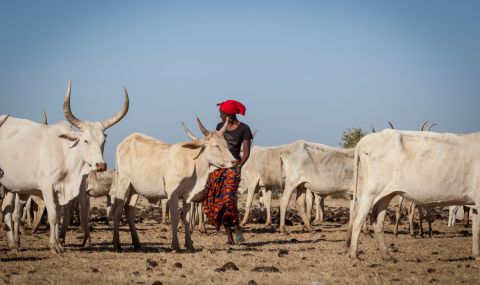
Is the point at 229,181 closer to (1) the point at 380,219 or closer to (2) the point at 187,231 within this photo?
(2) the point at 187,231

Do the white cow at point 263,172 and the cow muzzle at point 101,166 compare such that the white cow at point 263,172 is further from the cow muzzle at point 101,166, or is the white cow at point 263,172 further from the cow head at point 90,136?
the cow muzzle at point 101,166

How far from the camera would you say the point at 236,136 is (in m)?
A: 14.0

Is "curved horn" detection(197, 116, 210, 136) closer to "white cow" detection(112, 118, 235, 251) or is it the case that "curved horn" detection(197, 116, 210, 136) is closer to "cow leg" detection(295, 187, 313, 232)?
"white cow" detection(112, 118, 235, 251)

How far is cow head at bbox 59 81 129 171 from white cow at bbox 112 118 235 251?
2.99 ft

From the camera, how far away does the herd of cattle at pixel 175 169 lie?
10.9 m

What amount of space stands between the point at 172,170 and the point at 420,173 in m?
4.19

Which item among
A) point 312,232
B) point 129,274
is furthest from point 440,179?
point 312,232

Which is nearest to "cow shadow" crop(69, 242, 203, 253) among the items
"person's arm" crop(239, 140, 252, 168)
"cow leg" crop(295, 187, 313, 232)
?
"person's arm" crop(239, 140, 252, 168)

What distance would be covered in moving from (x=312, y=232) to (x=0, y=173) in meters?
9.42

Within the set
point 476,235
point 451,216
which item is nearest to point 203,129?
point 476,235

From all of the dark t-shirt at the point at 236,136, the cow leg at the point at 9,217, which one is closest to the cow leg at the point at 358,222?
the dark t-shirt at the point at 236,136

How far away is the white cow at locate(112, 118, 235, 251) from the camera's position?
40.5ft

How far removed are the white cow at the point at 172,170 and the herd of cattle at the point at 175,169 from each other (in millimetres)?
18

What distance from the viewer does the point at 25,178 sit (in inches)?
471
